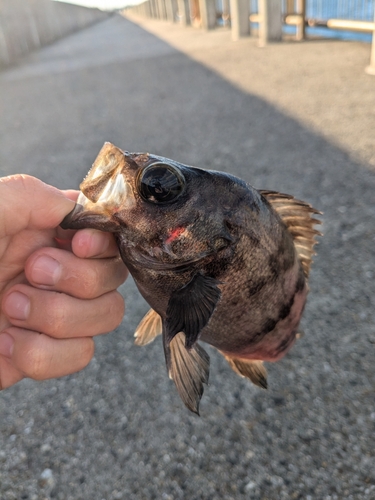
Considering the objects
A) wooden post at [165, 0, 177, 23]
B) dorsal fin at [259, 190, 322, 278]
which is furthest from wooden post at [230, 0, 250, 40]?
wooden post at [165, 0, 177, 23]

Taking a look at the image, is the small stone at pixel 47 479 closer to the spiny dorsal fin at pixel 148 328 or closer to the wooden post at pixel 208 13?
the spiny dorsal fin at pixel 148 328

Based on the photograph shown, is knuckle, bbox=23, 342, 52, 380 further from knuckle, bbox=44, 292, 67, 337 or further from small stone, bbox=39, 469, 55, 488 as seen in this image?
small stone, bbox=39, 469, 55, 488

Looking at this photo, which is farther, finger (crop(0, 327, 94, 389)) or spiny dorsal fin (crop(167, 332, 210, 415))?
finger (crop(0, 327, 94, 389))

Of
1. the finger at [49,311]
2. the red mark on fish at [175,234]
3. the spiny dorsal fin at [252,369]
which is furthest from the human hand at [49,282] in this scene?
the spiny dorsal fin at [252,369]

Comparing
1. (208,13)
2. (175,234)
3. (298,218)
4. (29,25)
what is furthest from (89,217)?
A: (29,25)

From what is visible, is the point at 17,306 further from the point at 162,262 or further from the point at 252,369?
the point at 252,369

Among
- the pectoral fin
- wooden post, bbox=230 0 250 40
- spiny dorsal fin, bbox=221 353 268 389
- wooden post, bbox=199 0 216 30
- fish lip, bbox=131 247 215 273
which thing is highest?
fish lip, bbox=131 247 215 273

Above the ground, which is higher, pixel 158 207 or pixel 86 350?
pixel 158 207

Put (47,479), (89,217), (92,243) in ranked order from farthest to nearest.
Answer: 1. (47,479)
2. (92,243)
3. (89,217)
